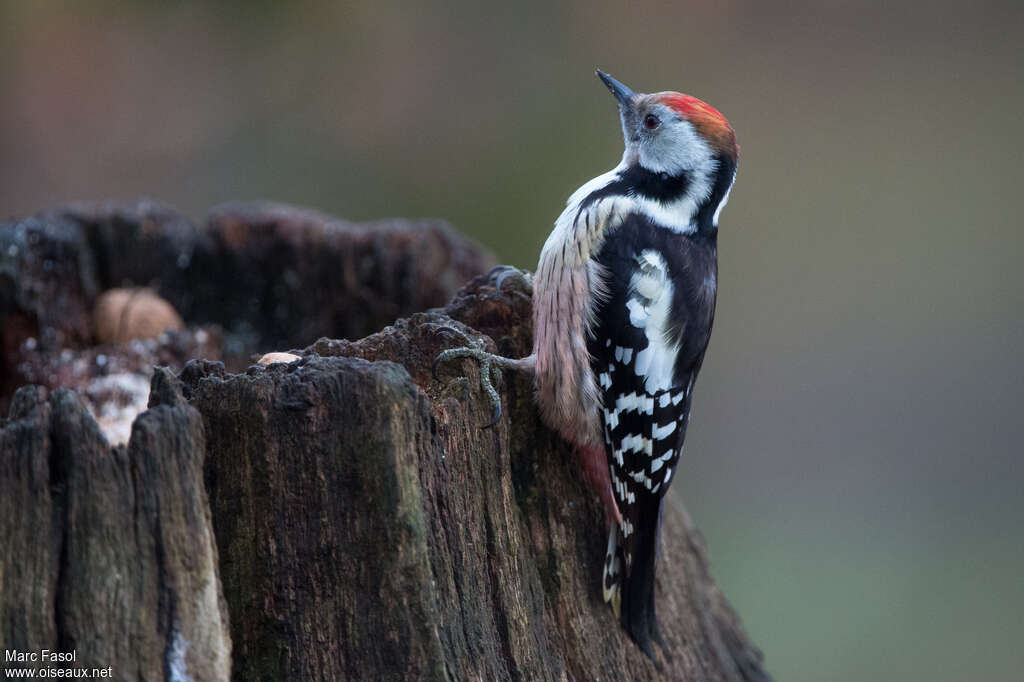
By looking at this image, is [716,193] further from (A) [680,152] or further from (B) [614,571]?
(B) [614,571]

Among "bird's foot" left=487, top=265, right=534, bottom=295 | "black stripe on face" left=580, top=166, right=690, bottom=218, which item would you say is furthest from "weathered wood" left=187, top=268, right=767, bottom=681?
"black stripe on face" left=580, top=166, right=690, bottom=218

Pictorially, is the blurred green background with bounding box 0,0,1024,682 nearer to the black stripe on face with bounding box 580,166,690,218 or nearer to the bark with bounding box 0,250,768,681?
the black stripe on face with bounding box 580,166,690,218

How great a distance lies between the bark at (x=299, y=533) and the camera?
5.02 ft

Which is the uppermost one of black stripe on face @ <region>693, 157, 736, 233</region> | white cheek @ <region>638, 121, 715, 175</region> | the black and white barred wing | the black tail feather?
white cheek @ <region>638, 121, 715, 175</region>

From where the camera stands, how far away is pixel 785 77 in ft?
25.9

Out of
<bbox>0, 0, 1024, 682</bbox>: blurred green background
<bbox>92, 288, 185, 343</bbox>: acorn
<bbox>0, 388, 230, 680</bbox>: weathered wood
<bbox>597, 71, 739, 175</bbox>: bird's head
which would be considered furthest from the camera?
<bbox>0, 0, 1024, 682</bbox>: blurred green background

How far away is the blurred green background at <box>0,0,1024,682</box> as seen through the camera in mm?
6652

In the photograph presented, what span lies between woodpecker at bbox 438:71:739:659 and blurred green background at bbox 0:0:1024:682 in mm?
3884

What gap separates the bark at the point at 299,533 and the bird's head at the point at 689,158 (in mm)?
823

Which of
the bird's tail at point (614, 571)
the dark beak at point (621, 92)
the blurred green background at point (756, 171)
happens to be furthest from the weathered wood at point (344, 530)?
the blurred green background at point (756, 171)

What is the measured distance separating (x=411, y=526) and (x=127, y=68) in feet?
20.5

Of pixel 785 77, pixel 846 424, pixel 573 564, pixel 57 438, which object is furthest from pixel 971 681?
pixel 57 438

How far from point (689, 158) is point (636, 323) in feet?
1.84

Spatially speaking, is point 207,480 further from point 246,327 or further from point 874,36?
point 874,36
